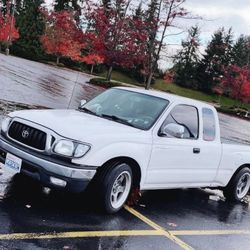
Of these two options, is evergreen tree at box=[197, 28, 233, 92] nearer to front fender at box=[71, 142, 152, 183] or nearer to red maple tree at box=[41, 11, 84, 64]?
red maple tree at box=[41, 11, 84, 64]

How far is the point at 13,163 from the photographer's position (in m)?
5.54

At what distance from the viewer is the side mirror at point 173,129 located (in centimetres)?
630

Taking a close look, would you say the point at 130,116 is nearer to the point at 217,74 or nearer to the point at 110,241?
the point at 110,241

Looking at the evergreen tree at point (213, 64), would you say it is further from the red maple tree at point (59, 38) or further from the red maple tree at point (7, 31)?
the red maple tree at point (7, 31)

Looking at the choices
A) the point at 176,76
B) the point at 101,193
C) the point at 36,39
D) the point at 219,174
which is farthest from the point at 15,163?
the point at 176,76

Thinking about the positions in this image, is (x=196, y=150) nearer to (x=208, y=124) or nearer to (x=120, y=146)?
(x=208, y=124)

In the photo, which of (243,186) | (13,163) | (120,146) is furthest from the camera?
(243,186)

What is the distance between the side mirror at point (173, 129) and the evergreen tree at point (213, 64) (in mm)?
73142

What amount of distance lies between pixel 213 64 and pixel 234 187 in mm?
73873

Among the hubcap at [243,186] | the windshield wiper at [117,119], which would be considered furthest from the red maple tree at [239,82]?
the windshield wiper at [117,119]

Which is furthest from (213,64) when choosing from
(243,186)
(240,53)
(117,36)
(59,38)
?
(243,186)

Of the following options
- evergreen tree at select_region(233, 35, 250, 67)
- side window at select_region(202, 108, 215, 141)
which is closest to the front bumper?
side window at select_region(202, 108, 215, 141)

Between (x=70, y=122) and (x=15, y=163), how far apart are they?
830 millimetres

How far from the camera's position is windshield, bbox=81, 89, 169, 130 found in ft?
20.9
